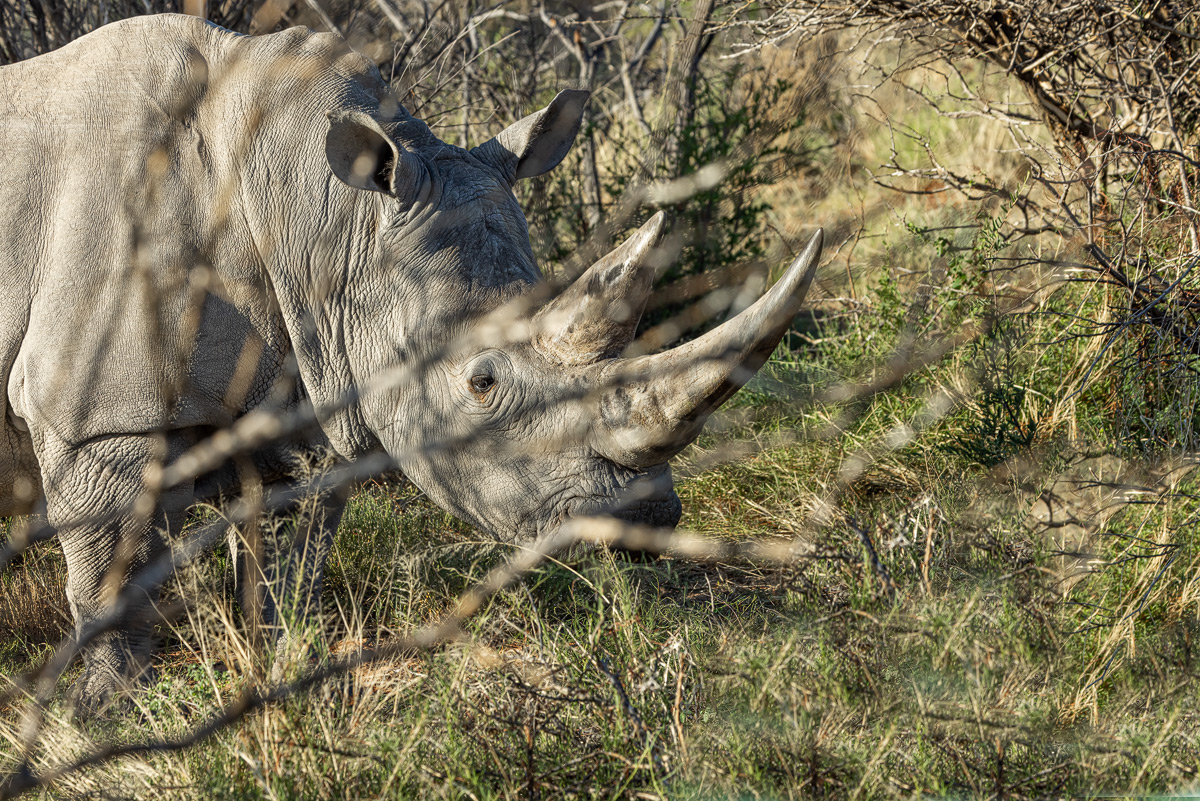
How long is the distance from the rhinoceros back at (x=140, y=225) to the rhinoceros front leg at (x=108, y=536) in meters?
0.09

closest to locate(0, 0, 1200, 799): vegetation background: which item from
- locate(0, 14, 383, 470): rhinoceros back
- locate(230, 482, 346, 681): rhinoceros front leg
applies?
locate(230, 482, 346, 681): rhinoceros front leg

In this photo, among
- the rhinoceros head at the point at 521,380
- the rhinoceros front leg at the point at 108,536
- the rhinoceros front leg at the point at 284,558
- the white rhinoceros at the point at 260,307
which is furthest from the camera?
the rhinoceros front leg at the point at 284,558

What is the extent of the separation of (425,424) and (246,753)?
1.28 metres

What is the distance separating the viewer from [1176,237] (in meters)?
5.00

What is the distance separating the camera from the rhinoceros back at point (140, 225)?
12.2ft

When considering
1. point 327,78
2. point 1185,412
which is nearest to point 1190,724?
point 1185,412

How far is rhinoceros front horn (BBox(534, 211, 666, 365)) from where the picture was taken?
3547 mm

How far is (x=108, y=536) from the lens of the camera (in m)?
3.93

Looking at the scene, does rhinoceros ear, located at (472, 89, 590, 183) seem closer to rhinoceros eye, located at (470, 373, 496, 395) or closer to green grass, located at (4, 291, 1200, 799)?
rhinoceros eye, located at (470, 373, 496, 395)

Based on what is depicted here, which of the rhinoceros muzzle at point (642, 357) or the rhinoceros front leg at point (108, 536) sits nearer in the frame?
the rhinoceros muzzle at point (642, 357)

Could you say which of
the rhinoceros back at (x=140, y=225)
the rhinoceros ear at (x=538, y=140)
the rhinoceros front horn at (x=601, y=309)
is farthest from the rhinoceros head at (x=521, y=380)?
the rhinoceros back at (x=140, y=225)

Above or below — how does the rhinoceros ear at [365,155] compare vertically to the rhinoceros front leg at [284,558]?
above

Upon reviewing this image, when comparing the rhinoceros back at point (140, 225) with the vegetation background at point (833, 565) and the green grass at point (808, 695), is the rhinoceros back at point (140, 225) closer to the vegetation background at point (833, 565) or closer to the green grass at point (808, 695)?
the vegetation background at point (833, 565)

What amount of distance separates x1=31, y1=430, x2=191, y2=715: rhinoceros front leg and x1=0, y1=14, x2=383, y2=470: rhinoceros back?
0.09 m
